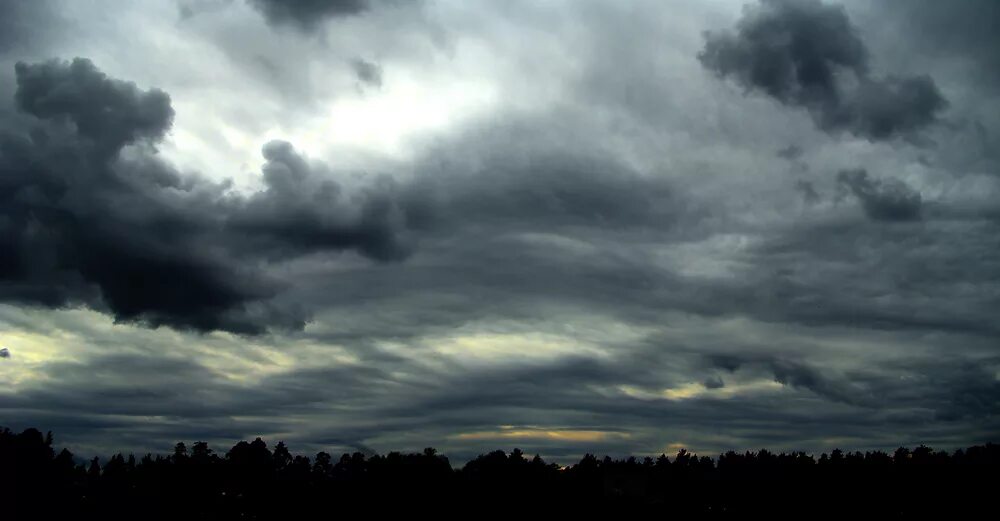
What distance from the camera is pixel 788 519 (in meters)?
183

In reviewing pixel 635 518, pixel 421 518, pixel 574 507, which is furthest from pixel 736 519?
pixel 421 518

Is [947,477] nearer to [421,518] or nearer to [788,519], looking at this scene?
[788,519]

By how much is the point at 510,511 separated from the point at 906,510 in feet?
277

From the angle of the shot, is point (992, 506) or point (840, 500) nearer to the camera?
point (992, 506)

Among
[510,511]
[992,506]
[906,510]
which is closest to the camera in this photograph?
[992,506]

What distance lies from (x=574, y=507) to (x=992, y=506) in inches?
3295

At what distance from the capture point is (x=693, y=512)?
656 feet

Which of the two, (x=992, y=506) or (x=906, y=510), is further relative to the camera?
(x=906, y=510)

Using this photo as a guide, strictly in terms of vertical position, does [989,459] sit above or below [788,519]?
above

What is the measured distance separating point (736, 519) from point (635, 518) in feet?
79.6

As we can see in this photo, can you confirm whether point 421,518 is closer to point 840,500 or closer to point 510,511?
point 510,511

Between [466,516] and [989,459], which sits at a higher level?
[989,459]

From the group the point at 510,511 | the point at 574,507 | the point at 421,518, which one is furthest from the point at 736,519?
the point at 421,518

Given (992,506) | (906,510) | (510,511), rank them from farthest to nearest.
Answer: (510,511) → (906,510) → (992,506)
